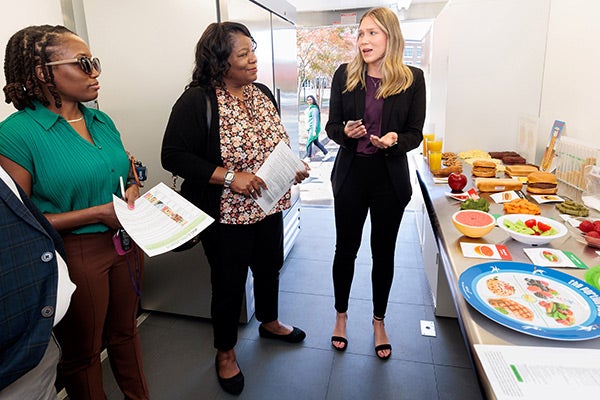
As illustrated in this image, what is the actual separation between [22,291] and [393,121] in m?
1.49

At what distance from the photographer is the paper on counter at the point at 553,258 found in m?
1.19

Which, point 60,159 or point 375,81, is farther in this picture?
point 375,81

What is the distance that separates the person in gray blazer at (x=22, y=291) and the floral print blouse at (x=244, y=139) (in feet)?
2.61

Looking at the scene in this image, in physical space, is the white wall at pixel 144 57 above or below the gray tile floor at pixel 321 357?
above

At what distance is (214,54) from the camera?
5.32 feet

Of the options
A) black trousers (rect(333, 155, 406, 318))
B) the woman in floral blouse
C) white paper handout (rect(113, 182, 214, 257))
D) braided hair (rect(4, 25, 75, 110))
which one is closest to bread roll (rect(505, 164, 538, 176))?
black trousers (rect(333, 155, 406, 318))

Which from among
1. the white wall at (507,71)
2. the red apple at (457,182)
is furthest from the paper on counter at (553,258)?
the white wall at (507,71)

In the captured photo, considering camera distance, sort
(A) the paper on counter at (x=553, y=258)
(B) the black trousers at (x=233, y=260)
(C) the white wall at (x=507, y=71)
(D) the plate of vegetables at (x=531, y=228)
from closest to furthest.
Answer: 1. (A) the paper on counter at (x=553, y=258)
2. (D) the plate of vegetables at (x=531, y=228)
3. (B) the black trousers at (x=233, y=260)
4. (C) the white wall at (x=507, y=71)

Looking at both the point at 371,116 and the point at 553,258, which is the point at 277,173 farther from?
the point at 553,258

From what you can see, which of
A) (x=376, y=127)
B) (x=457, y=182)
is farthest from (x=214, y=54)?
(x=457, y=182)

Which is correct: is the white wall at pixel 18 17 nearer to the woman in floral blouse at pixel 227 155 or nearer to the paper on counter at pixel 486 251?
the woman in floral blouse at pixel 227 155

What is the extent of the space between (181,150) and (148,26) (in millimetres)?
868

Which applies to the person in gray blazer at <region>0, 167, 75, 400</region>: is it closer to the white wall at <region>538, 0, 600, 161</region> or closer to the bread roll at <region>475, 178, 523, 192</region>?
the bread roll at <region>475, 178, 523, 192</region>

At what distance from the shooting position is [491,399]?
739 mm
